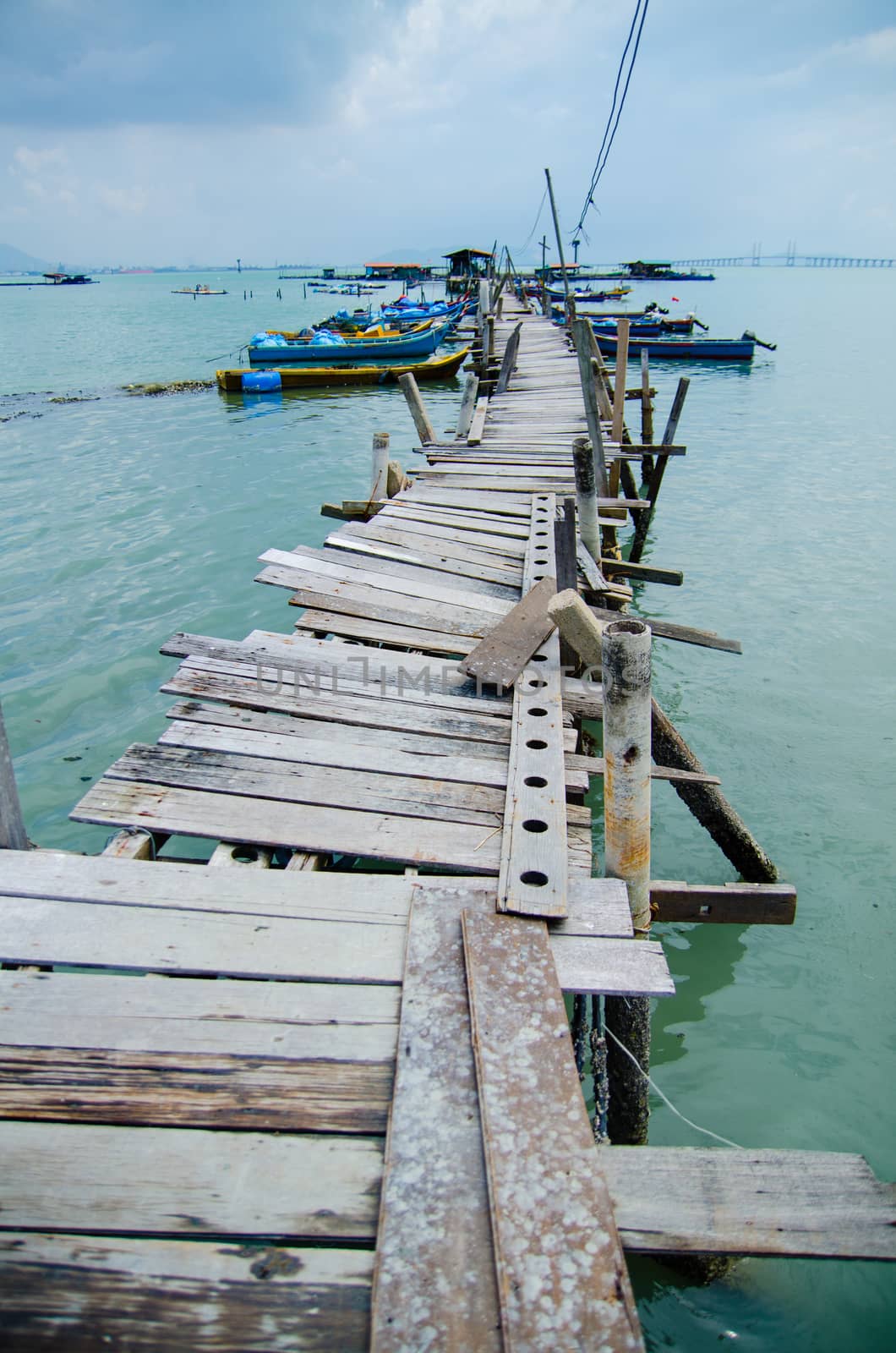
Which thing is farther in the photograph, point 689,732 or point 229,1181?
point 689,732

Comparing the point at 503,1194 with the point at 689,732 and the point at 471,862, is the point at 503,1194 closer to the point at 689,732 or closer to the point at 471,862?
the point at 471,862

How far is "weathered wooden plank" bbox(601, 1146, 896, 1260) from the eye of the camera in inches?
69.1

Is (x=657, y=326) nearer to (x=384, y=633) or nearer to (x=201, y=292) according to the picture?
(x=384, y=633)

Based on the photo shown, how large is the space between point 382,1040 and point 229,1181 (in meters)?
0.54

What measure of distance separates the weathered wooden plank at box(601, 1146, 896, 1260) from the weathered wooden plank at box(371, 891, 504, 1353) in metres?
0.35

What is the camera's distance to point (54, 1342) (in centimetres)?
151

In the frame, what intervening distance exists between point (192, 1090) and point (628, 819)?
5.48 ft

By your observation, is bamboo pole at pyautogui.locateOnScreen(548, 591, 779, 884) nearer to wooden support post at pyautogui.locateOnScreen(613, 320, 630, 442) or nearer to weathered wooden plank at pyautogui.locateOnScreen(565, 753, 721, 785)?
weathered wooden plank at pyautogui.locateOnScreen(565, 753, 721, 785)

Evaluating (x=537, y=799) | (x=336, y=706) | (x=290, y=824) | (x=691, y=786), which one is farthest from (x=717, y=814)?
(x=290, y=824)

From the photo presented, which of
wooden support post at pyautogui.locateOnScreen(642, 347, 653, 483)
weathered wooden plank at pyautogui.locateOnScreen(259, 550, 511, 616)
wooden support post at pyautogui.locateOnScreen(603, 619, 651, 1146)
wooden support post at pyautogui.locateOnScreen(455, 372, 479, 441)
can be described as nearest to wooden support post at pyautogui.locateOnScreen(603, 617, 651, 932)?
wooden support post at pyautogui.locateOnScreen(603, 619, 651, 1146)

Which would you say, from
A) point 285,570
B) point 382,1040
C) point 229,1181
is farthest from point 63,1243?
point 285,570

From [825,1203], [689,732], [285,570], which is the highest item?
[285,570]

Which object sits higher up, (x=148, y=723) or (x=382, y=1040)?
(x=382, y=1040)

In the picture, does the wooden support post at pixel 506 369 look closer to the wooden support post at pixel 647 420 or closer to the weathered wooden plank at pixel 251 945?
the wooden support post at pixel 647 420
